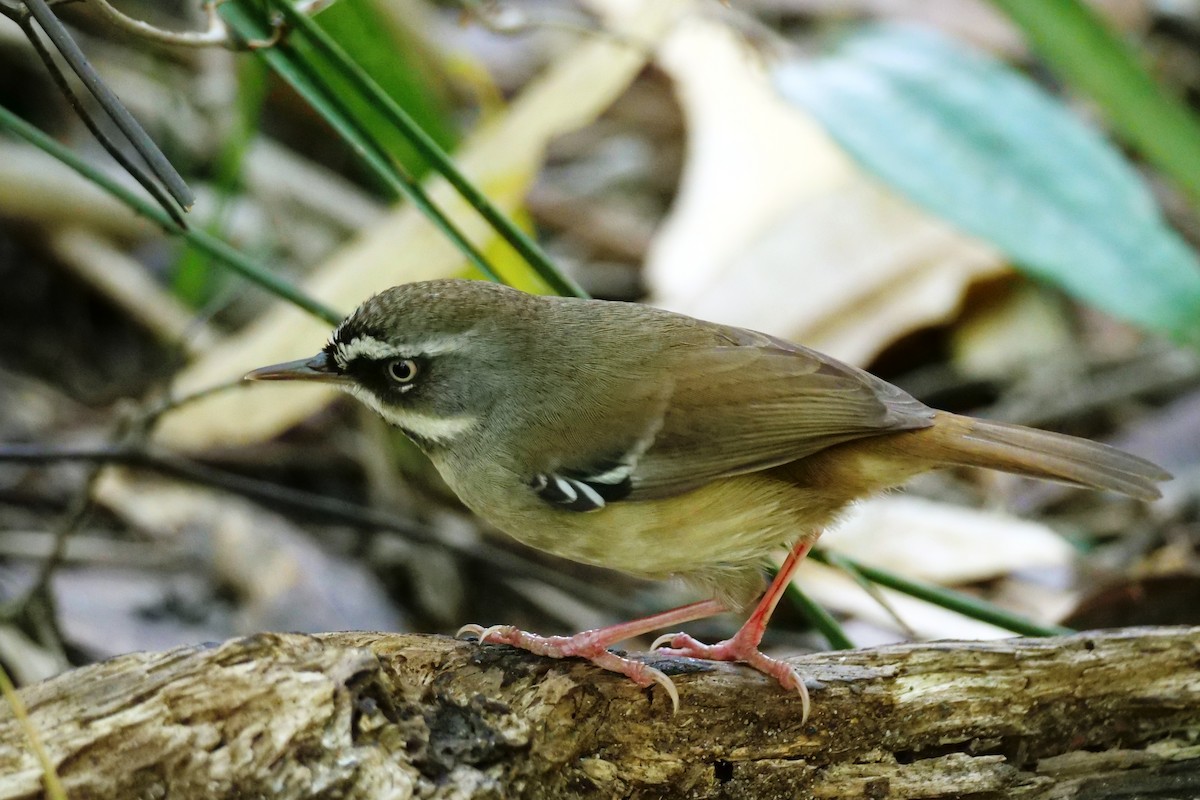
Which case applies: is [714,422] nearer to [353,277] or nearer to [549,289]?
[549,289]

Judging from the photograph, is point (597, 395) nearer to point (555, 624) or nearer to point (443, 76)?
point (555, 624)

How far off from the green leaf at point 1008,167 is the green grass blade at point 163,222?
230cm

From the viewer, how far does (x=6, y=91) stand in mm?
6320

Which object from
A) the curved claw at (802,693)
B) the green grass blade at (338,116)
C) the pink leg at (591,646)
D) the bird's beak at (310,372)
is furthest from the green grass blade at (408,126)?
the curved claw at (802,693)

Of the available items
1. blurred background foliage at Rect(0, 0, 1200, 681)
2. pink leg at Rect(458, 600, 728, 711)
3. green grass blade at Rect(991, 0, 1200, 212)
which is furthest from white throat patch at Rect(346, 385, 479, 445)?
green grass blade at Rect(991, 0, 1200, 212)

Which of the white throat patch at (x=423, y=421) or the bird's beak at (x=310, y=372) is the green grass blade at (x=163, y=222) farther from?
the white throat patch at (x=423, y=421)

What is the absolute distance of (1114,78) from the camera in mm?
4957

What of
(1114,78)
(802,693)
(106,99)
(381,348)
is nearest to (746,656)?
(802,693)

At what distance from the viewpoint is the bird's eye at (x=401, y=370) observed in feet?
10.6

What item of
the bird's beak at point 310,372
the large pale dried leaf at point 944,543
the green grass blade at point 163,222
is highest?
the large pale dried leaf at point 944,543

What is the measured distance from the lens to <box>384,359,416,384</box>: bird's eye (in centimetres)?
323

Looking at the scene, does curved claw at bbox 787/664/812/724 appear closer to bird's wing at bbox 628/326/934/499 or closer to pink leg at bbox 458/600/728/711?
pink leg at bbox 458/600/728/711

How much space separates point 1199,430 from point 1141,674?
3.01 metres

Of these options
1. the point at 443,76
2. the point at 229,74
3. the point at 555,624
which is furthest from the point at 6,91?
the point at 555,624
